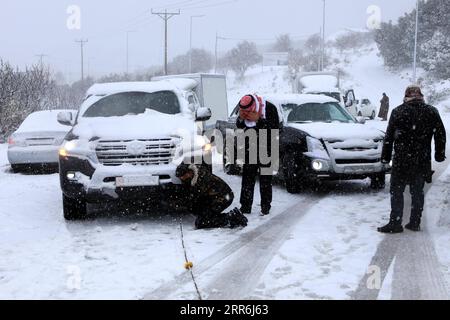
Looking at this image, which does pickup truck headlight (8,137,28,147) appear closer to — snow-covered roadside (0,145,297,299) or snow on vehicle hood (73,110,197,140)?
snow-covered roadside (0,145,297,299)

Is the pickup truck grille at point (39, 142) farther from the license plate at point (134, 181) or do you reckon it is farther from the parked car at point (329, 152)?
the license plate at point (134, 181)

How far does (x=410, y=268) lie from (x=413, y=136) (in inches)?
72.7

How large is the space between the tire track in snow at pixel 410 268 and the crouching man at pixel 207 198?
1.95 meters

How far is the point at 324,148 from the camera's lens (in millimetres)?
9320

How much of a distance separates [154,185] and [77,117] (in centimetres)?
225

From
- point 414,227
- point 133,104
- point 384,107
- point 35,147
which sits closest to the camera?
point 414,227

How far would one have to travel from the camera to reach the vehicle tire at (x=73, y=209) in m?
7.64

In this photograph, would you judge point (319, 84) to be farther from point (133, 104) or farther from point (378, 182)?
point (133, 104)

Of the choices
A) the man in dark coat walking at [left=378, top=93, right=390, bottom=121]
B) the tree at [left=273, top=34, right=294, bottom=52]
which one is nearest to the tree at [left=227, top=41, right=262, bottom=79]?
the tree at [left=273, top=34, right=294, bottom=52]

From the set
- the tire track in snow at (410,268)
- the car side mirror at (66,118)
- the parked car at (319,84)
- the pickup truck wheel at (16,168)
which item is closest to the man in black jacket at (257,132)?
the tire track in snow at (410,268)

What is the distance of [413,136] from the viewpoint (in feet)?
21.7

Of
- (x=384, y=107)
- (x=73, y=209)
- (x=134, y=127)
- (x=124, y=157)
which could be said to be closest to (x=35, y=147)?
(x=73, y=209)

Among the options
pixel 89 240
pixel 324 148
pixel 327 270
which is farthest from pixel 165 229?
pixel 324 148
